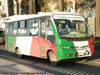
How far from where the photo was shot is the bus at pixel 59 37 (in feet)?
31.1

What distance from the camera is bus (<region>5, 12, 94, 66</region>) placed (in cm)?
947

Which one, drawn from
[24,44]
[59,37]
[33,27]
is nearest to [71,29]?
[59,37]

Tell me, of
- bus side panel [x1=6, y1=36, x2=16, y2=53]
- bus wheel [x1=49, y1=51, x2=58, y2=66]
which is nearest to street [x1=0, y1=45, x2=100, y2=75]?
bus wheel [x1=49, y1=51, x2=58, y2=66]

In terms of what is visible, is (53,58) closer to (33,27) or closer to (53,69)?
(53,69)

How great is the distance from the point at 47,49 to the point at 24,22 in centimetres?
349

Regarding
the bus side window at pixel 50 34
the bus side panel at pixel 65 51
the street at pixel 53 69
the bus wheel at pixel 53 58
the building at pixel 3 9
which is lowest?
the street at pixel 53 69

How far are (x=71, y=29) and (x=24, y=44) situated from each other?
4210 mm

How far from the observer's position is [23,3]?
61688mm

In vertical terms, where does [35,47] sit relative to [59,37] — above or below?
below

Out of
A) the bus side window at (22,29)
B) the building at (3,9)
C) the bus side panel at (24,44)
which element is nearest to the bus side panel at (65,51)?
the bus side panel at (24,44)

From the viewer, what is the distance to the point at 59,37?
9.45 metres

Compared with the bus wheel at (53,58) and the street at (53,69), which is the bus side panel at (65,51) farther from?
the street at (53,69)

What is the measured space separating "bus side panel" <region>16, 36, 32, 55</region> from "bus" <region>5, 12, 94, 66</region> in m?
0.15

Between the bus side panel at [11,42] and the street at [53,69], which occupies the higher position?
the bus side panel at [11,42]
